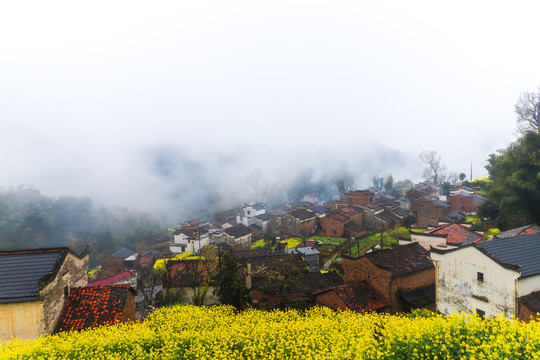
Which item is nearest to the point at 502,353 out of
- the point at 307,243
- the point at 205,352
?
the point at 205,352

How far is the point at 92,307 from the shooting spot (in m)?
16.8

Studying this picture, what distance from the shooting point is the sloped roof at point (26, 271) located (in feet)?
48.5

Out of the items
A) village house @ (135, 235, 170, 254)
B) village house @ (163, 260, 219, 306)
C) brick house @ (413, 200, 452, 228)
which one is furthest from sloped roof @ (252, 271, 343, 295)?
village house @ (135, 235, 170, 254)

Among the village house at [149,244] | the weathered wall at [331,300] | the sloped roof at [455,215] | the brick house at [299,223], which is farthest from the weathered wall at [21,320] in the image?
the village house at [149,244]

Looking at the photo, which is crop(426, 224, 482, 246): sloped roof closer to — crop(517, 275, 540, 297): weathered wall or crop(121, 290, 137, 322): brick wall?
crop(517, 275, 540, 297): weathered wall

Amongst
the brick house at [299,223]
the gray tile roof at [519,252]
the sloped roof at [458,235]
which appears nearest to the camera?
the gray tile roof at [519,252]

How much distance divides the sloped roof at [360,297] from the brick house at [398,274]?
25.4 inches

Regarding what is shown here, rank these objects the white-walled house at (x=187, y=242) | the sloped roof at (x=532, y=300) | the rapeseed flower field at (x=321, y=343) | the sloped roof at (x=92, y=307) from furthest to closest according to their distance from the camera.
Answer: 1. the white-walled house at (x=187, y=242)
2. the sloped roof at (x=92, y=307)
3. the sloped roof at (x=532, y=300)
4. the rapeseed flower field at (x=321, y=343)

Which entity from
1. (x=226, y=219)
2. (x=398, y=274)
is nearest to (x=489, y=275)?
(x=398, y=274)

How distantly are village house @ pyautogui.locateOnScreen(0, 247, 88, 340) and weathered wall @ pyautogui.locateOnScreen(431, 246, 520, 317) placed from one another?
23431 millimetres

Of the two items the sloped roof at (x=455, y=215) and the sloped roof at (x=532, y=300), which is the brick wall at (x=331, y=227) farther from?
the sloped roof at (x=532, y=300)

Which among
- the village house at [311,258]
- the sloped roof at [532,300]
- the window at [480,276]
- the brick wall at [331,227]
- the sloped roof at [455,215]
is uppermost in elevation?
the window at [480,276]

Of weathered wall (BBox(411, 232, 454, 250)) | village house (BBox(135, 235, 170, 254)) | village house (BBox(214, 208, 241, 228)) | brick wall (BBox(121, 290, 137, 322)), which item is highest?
brick wall (BBox(121, 290, 137, 322))

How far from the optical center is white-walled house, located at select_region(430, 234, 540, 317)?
16.3 meters
